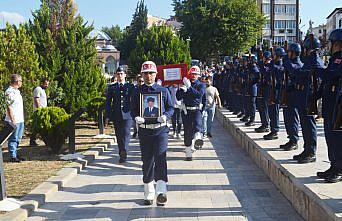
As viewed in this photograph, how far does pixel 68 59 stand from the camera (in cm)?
1883

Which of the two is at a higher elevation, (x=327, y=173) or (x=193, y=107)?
(x=193, y=107)

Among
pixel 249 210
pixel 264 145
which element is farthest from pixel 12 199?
pixel 264 145

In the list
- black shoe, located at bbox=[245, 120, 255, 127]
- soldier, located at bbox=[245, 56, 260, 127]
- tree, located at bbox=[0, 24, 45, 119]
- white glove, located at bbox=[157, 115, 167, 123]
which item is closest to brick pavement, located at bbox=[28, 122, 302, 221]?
white glove, located at bbox=[157, 115, 167, 123]

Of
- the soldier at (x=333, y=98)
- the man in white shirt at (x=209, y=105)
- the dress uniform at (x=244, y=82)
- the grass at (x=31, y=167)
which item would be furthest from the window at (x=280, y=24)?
the soldier at (x=333, y=98)

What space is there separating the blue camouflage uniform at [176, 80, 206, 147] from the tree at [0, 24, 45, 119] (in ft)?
18.6

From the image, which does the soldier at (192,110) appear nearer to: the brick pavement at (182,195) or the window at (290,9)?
the brick pavement at (182,195)

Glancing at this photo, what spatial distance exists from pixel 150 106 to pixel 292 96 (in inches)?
106

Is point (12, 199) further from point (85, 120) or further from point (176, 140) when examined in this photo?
point (85, 120)

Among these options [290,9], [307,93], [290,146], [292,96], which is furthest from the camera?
[290,9]

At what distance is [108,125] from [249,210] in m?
11.2

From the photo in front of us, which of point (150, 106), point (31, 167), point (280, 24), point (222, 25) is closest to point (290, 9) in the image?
point (280, 24)

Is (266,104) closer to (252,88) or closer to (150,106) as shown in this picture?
(252,88)

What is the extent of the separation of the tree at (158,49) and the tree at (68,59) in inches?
163

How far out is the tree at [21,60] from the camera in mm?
14133
